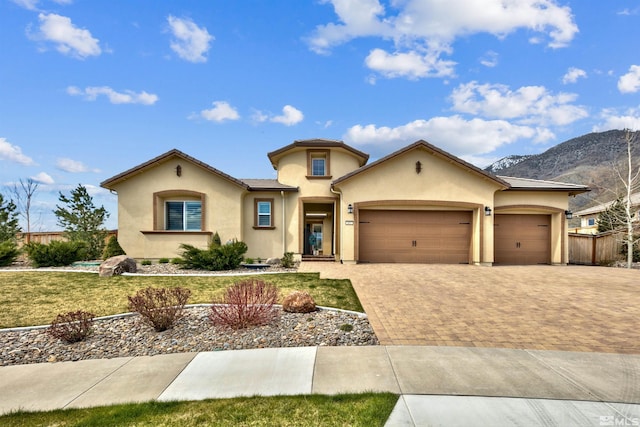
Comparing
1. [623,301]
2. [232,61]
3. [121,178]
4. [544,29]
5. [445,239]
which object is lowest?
[623,301]

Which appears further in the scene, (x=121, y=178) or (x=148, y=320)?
(x=121, y=178)

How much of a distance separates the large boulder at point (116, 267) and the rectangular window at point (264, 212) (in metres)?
6.39

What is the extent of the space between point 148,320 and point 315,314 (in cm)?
347

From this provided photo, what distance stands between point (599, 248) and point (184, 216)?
75.2ft

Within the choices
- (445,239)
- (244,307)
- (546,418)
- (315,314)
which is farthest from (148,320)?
(445,239)

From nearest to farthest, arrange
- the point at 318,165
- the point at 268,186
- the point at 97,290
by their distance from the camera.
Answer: the point at 97,290 < the point at 268,186 < the point at 318,165

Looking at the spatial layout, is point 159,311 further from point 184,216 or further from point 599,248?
point 599,248

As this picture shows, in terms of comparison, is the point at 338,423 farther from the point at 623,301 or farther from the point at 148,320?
the point at 623,301

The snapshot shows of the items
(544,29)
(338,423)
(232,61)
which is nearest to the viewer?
(338,423)

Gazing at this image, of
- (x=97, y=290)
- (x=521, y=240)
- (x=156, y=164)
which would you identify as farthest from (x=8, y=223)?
(x=521, y=240)

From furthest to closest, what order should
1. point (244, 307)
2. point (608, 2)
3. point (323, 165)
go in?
point (323, 165), point (608, 2), point (244, 307)

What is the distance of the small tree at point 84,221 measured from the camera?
51.5 ft

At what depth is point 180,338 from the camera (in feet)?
19.0

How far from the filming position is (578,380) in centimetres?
405
